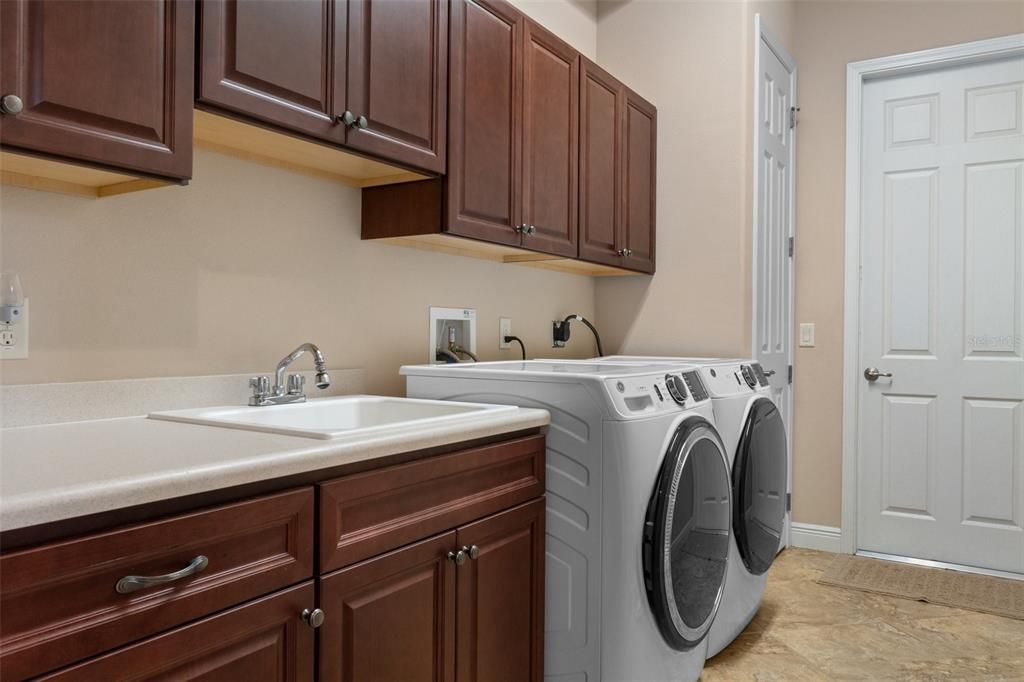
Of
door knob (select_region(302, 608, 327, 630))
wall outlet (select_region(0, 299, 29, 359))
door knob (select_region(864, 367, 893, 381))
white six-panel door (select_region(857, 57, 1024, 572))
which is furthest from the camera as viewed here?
door knob (select_region(864, 367, 893, 381))

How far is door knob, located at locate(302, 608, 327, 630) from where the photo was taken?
114 centimetres

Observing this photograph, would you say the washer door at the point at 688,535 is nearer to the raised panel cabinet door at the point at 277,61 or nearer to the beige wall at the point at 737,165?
the beige wall at the point at 737,165

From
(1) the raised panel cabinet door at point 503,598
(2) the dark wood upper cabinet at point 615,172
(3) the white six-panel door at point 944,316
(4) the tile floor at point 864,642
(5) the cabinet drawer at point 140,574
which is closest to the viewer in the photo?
(5) the cabinet drawer at point 140,574

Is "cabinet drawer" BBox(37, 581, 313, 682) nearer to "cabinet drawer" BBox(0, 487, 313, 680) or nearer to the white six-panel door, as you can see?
"cabinet drawer" BBox(0, 487, 313, 680)

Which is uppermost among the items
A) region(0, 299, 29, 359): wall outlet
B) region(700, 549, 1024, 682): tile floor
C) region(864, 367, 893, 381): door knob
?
region(0, 299, 29, 359): wall outlet

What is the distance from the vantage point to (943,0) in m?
3.24

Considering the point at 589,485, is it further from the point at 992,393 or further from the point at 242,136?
the point at 992,393

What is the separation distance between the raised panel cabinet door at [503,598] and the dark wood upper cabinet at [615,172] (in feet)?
3.98

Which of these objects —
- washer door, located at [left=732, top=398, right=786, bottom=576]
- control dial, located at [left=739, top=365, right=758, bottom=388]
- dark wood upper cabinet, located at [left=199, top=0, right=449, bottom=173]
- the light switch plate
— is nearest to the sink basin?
dark wood upper cabinet, located at [left=199, top=0, right=449, bottom=173]

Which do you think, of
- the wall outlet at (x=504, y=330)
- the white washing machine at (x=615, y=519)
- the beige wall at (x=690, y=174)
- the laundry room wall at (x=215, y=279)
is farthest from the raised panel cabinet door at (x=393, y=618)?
the beige wall at (x=690, y=174)

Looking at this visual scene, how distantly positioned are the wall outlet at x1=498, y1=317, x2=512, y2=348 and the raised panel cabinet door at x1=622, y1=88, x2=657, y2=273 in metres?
0.56

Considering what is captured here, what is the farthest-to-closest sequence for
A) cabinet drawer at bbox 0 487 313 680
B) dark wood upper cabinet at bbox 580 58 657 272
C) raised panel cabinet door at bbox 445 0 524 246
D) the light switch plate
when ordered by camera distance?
the light switch plate → dark wood upper cabinet at bbox 580 58 657 272 → raised panel cabinet door at bbox 445 0 524 246 → cabinet drawer at bbox 0 487 313 680

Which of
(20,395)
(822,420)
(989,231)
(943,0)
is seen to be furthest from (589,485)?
(943,0)

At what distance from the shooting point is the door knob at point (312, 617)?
1.14 metres
